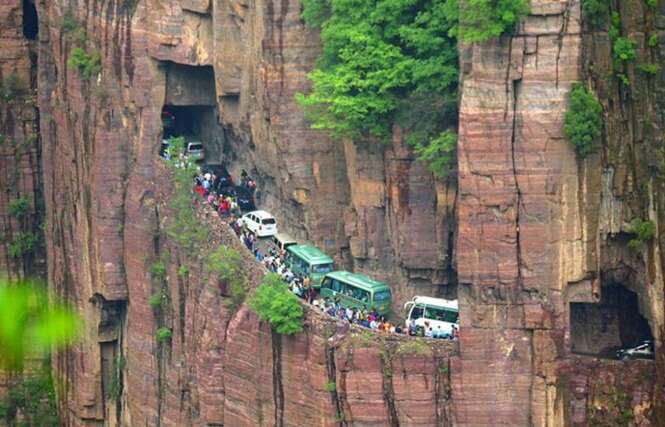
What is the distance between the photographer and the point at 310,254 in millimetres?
68875

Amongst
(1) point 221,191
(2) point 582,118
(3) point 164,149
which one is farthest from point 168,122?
(2) point 582,118

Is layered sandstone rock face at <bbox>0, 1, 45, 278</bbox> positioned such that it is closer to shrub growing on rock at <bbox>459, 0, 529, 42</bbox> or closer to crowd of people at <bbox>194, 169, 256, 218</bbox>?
crowd of people at <bbox>194, 169, 256, 218</bbox>

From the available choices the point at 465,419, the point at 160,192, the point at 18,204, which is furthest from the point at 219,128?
the point at 465,419

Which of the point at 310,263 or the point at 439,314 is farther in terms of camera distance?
the point at 310,263

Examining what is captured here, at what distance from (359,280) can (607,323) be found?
735 cm

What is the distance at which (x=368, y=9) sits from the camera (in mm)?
65750

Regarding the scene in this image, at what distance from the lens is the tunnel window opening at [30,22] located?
A: 277 ft

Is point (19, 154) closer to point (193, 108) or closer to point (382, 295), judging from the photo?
point (193, 108)

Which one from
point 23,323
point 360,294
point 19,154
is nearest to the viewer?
point 360,294

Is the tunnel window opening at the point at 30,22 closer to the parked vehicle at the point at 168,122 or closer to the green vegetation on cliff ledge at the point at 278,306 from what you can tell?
the parked vehicle at the point at 168,122

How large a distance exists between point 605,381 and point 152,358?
17.0 meters

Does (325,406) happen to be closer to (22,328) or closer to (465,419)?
(465,419)

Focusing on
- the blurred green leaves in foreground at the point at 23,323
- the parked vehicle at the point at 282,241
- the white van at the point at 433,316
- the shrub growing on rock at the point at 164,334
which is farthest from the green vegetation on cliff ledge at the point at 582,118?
the blurred green leaves in foreground at the point at 23,323

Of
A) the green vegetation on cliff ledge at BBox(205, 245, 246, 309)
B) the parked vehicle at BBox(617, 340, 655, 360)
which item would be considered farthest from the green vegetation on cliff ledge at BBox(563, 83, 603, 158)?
the green vegetation on cliff ledge at BBox(205, 245, 246, 309)
